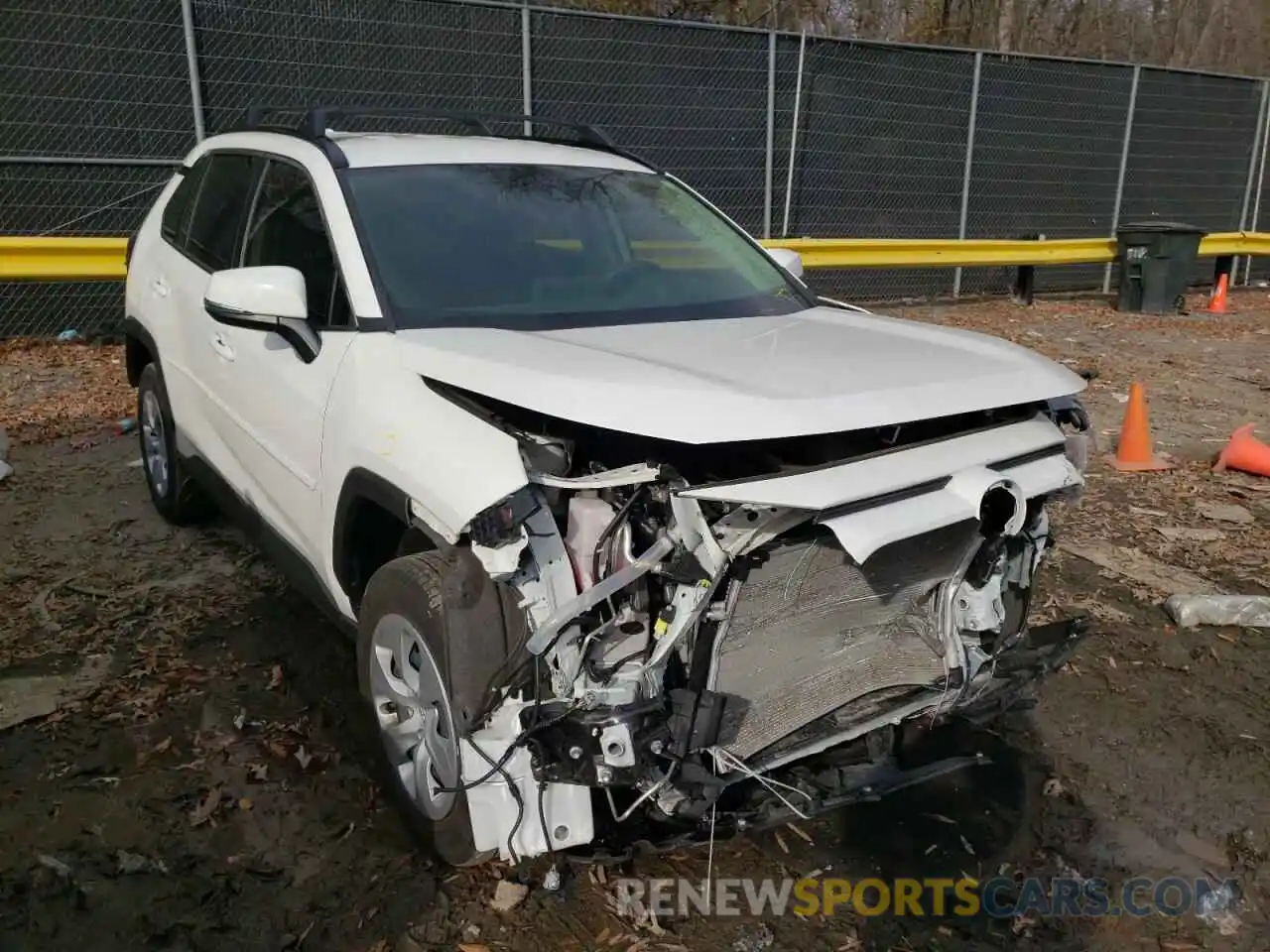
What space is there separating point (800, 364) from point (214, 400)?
2436mm

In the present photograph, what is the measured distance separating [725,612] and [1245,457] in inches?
198

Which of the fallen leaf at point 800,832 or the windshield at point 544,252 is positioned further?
the windshield at point 544,252

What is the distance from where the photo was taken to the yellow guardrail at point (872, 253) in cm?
778

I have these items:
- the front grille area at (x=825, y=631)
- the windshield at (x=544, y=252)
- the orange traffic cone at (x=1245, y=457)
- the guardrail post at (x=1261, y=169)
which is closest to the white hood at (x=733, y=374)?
the windshield at (x=544, y=252)

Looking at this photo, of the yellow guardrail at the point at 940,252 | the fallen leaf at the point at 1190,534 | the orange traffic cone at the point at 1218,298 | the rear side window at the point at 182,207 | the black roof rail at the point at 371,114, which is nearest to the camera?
the black roof rail at the point at 371,114

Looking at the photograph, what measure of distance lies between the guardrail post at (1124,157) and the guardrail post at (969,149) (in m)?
2.34

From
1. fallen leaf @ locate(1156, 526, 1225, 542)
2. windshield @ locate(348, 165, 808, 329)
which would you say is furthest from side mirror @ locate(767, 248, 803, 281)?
fallen leaf @ locate(1156, 526, 1225, 542)

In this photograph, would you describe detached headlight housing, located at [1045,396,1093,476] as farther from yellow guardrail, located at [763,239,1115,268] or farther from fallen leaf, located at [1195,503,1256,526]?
yellow guardrail, located at [763,239,1115,268]

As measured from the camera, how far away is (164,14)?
347 inches

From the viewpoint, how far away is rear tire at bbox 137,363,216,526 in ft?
15.6

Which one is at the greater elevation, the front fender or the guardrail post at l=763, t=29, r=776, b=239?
the guardrail post at l=763, t=29, r=776, b=239

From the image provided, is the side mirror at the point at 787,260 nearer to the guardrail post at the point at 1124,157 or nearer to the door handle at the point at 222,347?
the door handle at the point at 222,347

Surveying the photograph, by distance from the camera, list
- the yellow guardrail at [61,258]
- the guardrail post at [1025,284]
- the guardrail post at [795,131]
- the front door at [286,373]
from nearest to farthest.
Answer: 1. the front door at [286,373]
2. the yellow guardrail at [61,258]
3. the guardrail post at [795,131]
4. the guardrail post at [1025,284]

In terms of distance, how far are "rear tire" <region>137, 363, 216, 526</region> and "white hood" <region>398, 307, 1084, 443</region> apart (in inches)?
94.0
